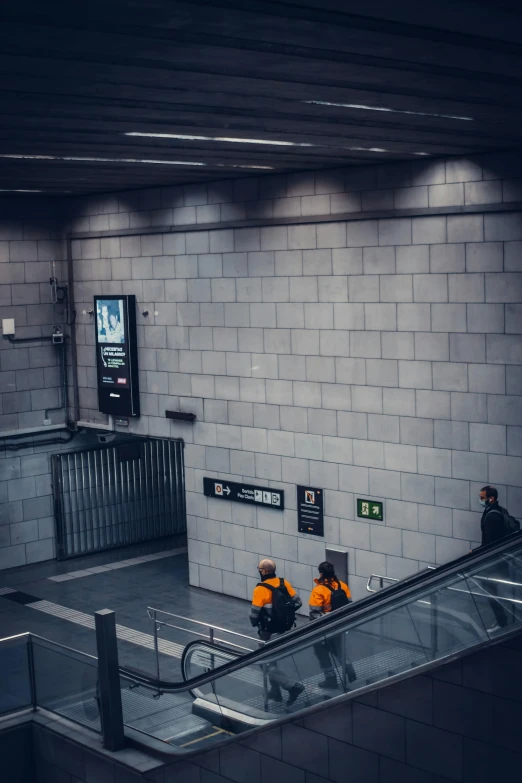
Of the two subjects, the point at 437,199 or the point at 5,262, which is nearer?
the point at 437,199

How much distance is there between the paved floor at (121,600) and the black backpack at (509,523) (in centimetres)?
363

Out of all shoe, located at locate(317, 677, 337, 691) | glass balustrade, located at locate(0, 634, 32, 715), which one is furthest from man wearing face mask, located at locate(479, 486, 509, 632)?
glass balustrade, located at locate(0, 634, 32, 715)

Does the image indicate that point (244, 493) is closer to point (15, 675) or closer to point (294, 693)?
point (15, 675)

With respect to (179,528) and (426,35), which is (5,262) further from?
(426,35)

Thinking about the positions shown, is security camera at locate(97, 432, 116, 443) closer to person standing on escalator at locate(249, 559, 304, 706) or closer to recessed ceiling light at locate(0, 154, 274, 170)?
recessed ceiling light at locate(0, 154, 274, 170)

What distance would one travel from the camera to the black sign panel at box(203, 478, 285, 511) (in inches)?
494

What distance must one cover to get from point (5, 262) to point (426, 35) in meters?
10.7

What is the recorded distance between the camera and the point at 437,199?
10.7 meters

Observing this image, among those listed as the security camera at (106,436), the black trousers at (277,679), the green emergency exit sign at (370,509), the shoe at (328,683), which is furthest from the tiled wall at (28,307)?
the shoe at (328,683)

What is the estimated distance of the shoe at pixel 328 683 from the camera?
7.18 m

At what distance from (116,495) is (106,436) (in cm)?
152

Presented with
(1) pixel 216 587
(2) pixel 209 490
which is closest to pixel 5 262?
(2) pixel 209 490

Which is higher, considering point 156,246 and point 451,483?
point 156,246

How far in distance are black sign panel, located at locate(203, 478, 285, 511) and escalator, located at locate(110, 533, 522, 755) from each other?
3956 mm
